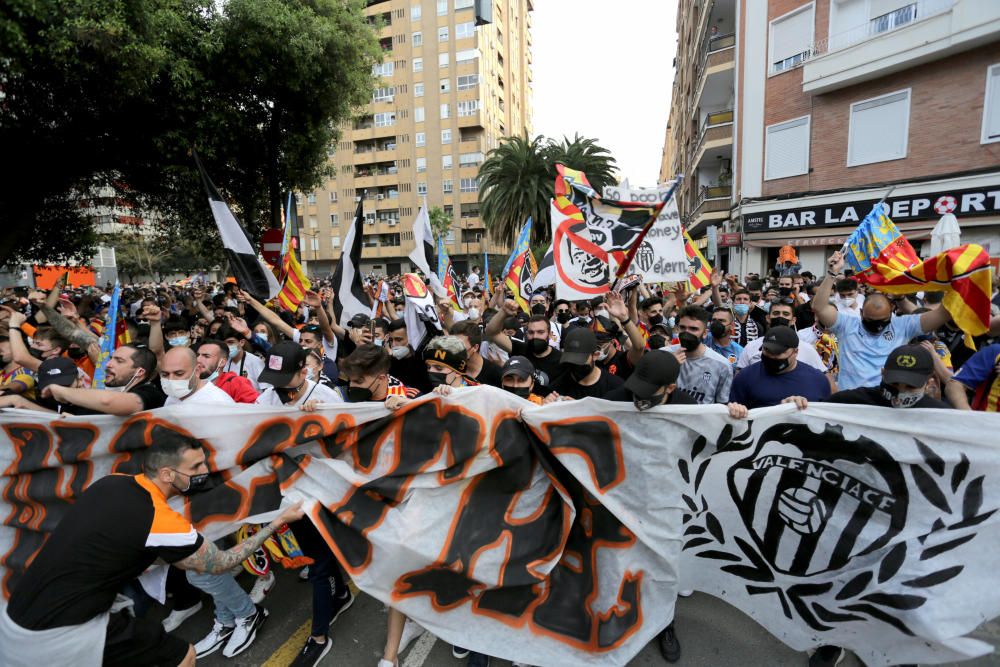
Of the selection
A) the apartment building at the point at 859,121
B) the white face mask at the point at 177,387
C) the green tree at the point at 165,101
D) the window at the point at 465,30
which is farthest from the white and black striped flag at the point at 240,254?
the window at the point at 465,30

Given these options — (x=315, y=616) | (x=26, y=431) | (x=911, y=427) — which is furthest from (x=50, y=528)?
(x=911, y=427)

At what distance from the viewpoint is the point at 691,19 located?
1278 inches

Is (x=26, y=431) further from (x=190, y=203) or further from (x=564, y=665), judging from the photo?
(x=190, y=203)

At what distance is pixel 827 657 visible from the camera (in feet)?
9.81

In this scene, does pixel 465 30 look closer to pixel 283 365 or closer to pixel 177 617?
pixel 283 365

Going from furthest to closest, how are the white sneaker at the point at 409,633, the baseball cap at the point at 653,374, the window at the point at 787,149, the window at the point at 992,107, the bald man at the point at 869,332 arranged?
the window at the point at 787,149
the window at the point at 992,107
the bald man at the point at 869,332
the white sneaker at the point at 409,633
the baseball cap at the point at 653,374

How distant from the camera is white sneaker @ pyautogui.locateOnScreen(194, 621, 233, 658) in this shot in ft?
10.8

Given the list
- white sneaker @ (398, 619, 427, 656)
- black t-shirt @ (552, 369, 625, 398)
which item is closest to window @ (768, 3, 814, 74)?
black t-shirt @ (552, 369, 625, 398)

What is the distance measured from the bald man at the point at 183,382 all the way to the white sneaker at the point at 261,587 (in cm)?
145

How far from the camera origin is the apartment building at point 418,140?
54781 mm

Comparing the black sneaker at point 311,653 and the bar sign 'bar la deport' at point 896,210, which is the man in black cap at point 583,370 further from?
the bar sign 'bar la deport' at point 896,210

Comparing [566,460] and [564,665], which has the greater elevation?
[566,460]

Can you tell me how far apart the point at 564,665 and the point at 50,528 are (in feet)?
11.4

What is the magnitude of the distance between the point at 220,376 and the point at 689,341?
13.4ft
